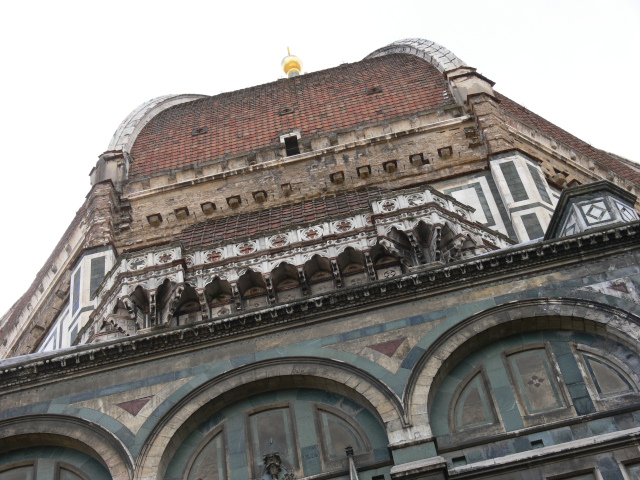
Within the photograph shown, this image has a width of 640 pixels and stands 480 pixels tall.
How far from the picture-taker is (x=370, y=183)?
1001 inches

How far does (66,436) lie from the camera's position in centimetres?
1424

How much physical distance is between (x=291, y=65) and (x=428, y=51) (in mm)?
12662

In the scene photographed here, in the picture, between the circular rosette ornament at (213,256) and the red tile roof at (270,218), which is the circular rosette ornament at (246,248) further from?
the red tile roof at (270,218)

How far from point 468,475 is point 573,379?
2.16 m

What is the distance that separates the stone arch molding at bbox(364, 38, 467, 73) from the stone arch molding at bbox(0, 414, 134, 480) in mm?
18109

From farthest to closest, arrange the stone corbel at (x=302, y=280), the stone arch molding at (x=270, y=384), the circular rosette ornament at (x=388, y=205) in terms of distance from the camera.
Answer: the circular rosette ornament at (x=388, y=205)
the stone corbel at (x=302, y=280)
the stone arch molding at (x=270, y=384)

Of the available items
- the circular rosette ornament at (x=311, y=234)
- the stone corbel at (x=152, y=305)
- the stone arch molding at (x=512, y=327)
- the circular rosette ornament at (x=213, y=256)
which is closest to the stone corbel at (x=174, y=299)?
the stone corbel at (x=152, y=305)

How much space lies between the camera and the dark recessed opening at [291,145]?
27.5 metres

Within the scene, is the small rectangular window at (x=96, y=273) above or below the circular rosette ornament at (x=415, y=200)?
above

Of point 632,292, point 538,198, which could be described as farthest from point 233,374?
point 538,198

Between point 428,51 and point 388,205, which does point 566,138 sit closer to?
point 428,51

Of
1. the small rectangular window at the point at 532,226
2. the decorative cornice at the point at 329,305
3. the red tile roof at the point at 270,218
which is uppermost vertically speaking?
the red tile roof at the point at 270,218

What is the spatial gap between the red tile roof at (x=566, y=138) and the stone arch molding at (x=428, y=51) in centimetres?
175

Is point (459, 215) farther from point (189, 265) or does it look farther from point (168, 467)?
point (168, 467)
